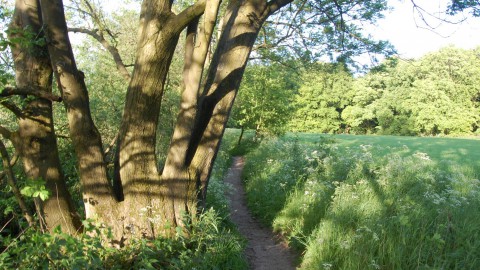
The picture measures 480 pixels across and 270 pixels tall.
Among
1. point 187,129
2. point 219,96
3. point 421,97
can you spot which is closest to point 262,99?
point 219,96

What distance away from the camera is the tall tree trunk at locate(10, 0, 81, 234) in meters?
4.60

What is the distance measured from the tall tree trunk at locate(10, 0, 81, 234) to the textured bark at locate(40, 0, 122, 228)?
1.11 ft

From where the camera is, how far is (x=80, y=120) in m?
4.59

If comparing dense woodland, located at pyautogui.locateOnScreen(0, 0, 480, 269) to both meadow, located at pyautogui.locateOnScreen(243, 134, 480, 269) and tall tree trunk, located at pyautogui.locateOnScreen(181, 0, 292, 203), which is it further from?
meadow, located at pyautogui.locateOnScreen(243, 134, 480, 269)

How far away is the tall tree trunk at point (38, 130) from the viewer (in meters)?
4.60

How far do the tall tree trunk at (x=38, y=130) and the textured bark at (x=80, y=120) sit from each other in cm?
34

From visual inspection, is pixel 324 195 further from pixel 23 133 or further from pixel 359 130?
pixel 359 130

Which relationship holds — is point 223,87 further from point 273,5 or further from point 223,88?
point 273,5

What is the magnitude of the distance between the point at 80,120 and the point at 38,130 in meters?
0.58

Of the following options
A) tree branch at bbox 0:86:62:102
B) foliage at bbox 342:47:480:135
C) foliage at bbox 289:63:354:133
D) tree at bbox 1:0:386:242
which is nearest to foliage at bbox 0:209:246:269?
tree at bbox 1:0:386:242

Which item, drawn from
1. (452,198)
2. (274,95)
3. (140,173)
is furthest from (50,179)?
(274,95)

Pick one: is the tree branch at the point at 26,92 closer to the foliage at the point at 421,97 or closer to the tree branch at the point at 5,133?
the tree branch at the point at 5,133

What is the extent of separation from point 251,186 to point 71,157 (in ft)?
17.9

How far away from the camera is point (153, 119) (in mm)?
4895
